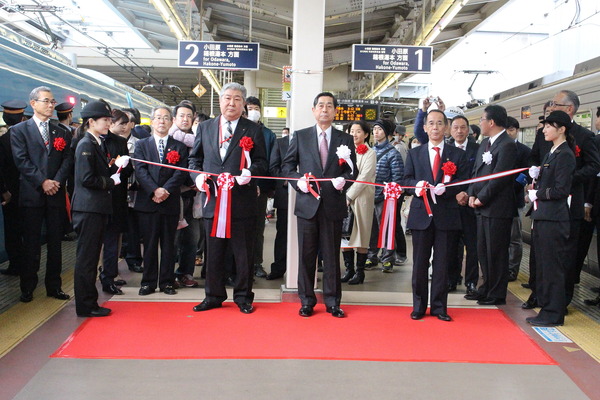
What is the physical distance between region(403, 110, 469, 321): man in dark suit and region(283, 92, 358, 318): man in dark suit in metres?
0.60

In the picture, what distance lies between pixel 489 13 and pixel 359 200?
660 cm

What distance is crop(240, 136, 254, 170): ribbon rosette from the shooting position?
4695mm

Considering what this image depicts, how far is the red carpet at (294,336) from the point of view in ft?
12.6

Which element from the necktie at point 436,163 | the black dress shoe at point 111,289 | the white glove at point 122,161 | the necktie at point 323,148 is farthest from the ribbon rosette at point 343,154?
the black dress shoe at point 111,289

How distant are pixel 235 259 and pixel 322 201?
894mm

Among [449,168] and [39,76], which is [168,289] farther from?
[39,76]

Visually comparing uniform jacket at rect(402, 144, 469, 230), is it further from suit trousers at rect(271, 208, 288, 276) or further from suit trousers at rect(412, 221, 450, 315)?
suit trousers at rect(271, 208, 288, 276)

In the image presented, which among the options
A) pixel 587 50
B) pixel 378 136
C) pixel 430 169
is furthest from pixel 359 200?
pixel 587 50

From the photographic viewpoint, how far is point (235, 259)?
4820 mm

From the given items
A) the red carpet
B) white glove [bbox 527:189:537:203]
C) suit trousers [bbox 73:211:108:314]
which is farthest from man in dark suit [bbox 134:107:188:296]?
white glove [bbox 527:189:537:203]

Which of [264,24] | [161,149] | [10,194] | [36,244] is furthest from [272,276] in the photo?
[264,24]

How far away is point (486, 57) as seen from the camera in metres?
22.9

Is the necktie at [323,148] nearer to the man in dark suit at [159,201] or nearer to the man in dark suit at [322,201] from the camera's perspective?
the man in dark suit at [322,201]

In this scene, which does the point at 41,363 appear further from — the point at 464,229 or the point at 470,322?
the point at 464,229
